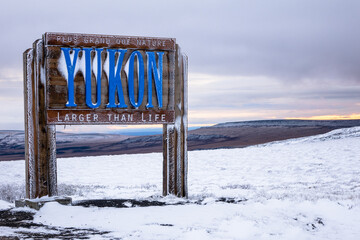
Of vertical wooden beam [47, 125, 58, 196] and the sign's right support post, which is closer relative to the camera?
vertical wooden beam [47, 125, 58, 196]

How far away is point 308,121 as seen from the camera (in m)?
36.0

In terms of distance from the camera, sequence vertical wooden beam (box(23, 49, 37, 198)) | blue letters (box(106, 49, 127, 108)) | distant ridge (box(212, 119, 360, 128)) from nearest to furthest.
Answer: vertical wooden beam (box(23, 49, 37, 198)), blue letters (box(106, 49, 127, 108)), distant ridge (box(212, 119, 360, 128))

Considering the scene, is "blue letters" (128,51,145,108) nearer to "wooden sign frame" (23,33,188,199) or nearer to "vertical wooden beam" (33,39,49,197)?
"wooden sign frame" (23,33,188,199)

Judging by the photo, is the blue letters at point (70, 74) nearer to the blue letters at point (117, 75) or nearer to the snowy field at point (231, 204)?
the blue letters at point (117, 75)

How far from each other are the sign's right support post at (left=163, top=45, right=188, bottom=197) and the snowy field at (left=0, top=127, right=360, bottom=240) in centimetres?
40

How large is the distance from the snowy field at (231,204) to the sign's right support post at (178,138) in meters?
0.40

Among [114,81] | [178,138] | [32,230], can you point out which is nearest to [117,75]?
[114,81]

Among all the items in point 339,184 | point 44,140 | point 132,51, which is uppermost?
point 132,51

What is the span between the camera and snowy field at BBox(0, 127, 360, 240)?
568 cm

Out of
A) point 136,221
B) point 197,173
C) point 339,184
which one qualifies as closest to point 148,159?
point 197,173

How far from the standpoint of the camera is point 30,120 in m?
7.44

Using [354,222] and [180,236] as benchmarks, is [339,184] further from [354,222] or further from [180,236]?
[180,236]

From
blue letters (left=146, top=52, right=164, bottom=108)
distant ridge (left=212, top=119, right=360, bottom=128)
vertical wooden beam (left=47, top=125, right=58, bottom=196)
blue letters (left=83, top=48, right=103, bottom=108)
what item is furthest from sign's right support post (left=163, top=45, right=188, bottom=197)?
distant ridge (left=212, top=119, right=360, bottom=128)

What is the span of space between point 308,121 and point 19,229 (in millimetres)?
33000
